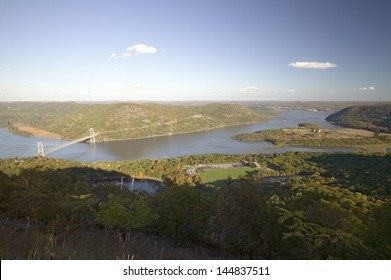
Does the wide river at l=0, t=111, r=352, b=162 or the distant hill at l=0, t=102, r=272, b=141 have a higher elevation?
the distant hill at l=0, t=102, r=272, b=141

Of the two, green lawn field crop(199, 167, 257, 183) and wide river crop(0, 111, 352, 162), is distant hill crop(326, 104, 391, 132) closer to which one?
wide river crop(0, 111, 352, 162)

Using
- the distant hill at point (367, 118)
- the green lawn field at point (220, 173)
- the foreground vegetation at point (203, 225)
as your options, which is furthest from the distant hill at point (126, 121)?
the foreground vegetation at point (203, 225)

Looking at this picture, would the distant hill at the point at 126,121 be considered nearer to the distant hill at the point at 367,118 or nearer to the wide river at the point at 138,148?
the wide river at the point at 138,148

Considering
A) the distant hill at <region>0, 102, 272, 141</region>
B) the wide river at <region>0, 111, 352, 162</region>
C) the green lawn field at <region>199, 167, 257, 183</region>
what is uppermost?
the distant hill at <region>0, 102, 272, 141</region>

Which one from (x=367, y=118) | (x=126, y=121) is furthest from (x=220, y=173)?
(x=367, y=118)

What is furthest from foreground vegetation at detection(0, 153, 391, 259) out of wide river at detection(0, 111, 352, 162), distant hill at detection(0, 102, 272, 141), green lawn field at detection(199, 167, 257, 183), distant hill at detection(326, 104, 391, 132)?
distant hill at detection(326, 104, 391, 132)

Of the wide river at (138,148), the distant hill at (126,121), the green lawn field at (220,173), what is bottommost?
the green lawn field at (220,173)

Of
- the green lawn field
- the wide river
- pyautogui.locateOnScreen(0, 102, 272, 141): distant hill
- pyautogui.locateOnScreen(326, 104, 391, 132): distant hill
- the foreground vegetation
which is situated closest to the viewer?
the foreground vegetation

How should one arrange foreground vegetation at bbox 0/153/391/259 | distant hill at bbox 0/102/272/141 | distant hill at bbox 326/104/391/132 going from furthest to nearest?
distant hill at bbox 0/102/272/141 → distant hill at bbox 326/104/391/132 → foreground vegetation at bbox 0/153/391/259
